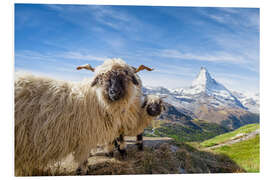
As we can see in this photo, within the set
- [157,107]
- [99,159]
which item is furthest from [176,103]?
[99,159]

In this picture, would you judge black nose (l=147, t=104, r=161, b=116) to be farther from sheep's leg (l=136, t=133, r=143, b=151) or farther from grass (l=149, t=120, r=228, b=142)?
grass (l=149, t=120, r=228, b=142)

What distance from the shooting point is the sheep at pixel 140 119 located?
3328 millimetres

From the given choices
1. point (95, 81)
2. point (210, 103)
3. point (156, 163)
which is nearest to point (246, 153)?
point (156, 163)

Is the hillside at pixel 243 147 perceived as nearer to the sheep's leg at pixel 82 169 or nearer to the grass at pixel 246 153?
the grass at pixel 246 153

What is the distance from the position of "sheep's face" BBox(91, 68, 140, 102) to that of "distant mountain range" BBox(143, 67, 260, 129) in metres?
1.24

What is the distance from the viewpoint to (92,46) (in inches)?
151

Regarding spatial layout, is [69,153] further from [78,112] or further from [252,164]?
[252,164]

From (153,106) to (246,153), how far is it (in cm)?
202

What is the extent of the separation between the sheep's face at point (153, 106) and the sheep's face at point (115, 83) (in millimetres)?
907

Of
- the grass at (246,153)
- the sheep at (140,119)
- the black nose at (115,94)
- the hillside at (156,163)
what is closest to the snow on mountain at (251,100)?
the grass at (246,153)

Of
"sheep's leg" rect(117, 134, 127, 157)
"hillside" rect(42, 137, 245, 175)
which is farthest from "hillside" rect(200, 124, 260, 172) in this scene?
"sheep's leg" rect(117, 134, 127, 157)

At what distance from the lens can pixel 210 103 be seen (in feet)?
20.6

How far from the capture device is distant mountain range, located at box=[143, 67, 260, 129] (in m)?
4.30
